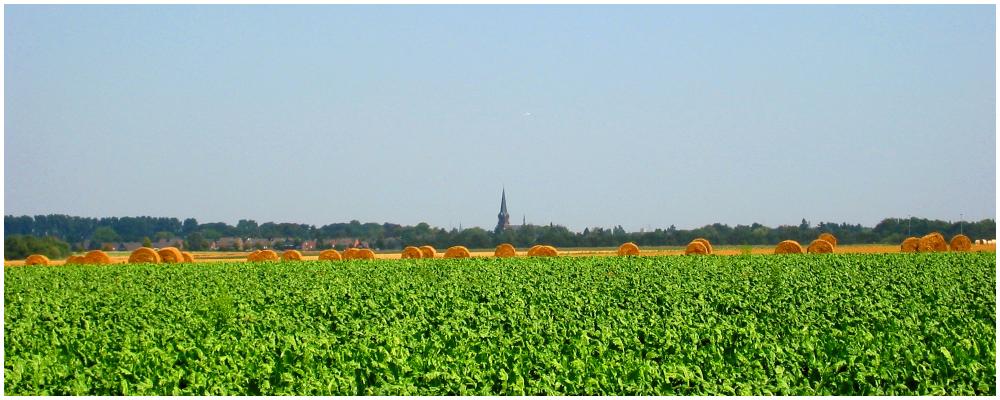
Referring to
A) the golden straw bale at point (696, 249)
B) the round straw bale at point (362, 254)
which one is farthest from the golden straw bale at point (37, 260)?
the golden straw bale at point (696, 249)

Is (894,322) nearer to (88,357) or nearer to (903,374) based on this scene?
(903,374)

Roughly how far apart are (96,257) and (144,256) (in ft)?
6.21

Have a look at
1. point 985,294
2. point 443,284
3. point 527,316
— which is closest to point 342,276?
point 443,284

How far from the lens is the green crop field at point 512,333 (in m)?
12.2

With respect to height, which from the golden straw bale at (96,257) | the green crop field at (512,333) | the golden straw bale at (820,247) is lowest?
the green crop field at (512,333)

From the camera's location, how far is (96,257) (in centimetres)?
4609

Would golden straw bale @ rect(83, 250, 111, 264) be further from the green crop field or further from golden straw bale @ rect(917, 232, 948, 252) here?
golden straw bale @ rect(917, 232, 948, 252)

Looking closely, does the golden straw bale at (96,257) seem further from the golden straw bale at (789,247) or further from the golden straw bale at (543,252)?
the golden straw bale at (789,247)

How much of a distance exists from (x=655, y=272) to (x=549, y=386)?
19606mm

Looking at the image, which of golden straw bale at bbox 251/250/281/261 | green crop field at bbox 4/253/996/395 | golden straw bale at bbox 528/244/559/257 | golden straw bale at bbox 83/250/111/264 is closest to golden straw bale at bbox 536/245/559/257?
golden straw bale at bbox 528/244/559/257

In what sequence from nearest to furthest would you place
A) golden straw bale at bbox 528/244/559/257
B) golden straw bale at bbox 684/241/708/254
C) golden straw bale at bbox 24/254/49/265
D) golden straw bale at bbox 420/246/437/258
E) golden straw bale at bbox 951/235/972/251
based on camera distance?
golden straw bale at bbox 24/254/49/265 → golden straw bale at bbox 528/244/559/257 → golden straw bale at bbox 684/241/708/254 → golden straw bale at bbox 420/246/437/258 → golden straw bale at bbox 951/235/972/251

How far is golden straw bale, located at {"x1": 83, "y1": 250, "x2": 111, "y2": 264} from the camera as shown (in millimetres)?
45875

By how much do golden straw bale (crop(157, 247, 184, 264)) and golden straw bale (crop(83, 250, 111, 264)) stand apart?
7.80 ft

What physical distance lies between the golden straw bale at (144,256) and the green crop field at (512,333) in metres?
14.6
